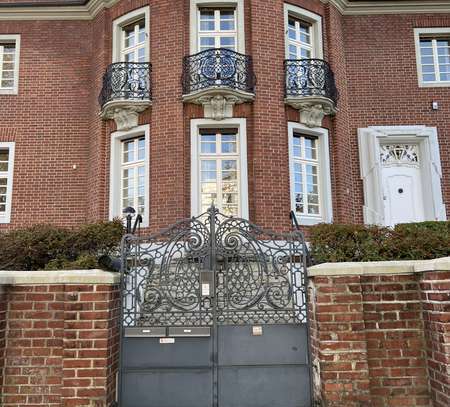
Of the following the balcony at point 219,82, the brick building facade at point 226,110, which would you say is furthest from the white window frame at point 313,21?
the balcony at point 219,82

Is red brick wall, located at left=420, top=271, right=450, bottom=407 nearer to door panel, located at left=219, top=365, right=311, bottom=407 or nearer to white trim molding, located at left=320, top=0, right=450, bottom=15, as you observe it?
door panel, located at left=219, top=365, right=311, bottom=407

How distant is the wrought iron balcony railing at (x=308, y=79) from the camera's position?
10.9m

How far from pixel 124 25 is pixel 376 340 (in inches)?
439

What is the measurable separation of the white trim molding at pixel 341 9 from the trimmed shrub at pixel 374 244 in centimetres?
819

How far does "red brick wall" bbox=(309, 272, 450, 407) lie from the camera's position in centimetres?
437

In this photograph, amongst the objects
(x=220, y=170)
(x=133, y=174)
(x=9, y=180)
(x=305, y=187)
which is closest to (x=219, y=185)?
(x=220, y=170)

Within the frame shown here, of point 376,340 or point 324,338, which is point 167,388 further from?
point 376,340

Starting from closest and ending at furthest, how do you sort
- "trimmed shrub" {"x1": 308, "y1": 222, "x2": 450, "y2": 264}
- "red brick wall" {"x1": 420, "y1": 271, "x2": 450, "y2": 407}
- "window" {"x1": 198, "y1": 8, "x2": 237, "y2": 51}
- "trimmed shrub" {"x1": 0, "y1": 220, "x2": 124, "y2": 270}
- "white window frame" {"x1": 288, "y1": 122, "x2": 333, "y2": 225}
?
"red brick wall" {"x1": 420, "y1": 271, "x2": 450, "y2": 407} < "trimmed shrub" {"x1": 308, "y1": 222, "x2": 450, "y2": 264} < "trimmed shrub" {"x1": 0, "y1": 220, "x2": 124, "y2": 270} < "white window frame" {"x1": 288, "y1": 122, "x2": 333, "y2": 225} < "window" {"x1": 198, "y1": 8, "x2": 237, "y2": 51}

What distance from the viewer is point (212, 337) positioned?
502 cm

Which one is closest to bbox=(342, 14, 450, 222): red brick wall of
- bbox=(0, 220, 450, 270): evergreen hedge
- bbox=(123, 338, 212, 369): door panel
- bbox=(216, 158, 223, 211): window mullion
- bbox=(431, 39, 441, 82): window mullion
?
bbox=(431, 39, 441, 82): window mullion

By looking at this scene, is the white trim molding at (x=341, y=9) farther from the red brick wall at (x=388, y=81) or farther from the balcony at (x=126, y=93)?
the balcony at (x=126, y=93)

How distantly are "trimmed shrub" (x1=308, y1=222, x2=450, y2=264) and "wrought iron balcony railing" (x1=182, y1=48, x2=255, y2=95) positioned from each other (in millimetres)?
4454

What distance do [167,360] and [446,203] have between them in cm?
1010

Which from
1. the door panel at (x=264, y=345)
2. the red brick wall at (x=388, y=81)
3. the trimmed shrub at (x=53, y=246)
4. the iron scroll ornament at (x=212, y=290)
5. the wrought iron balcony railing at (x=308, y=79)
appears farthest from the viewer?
the red brick wall at (x=388, y=81)
